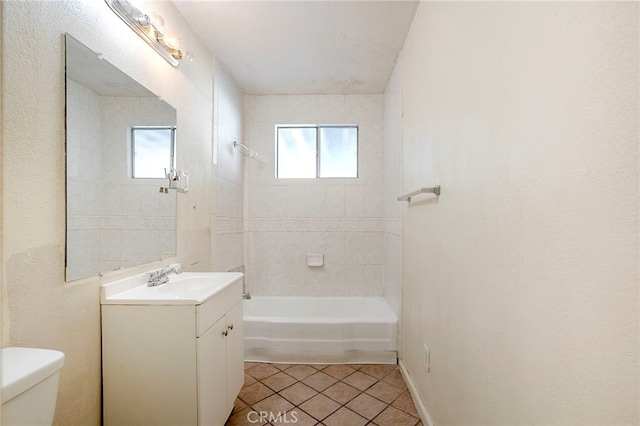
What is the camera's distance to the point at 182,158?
1.79 metres

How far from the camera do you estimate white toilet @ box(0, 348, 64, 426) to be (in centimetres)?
66

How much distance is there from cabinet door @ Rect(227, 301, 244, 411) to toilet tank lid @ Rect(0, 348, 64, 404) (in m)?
0.78

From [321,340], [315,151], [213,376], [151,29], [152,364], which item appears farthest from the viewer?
[315,151]

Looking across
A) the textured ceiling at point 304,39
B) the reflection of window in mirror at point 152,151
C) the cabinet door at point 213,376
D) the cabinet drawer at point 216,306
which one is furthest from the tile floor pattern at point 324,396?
the textured ceiling at point 304,39

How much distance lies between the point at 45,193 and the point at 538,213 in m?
1.43

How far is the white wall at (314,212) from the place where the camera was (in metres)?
3.02

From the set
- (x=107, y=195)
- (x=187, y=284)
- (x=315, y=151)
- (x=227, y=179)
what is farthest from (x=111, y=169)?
(x=315, y=151)

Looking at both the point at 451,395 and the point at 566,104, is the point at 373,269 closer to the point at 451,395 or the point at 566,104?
the point at 451,395

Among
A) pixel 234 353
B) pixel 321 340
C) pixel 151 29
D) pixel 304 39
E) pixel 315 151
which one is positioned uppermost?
pixel 304 39

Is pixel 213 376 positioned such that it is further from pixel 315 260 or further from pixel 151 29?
pixel 315 260

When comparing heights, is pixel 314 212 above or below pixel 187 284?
above

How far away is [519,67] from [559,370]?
743 mm

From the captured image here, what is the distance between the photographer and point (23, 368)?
0.71 m

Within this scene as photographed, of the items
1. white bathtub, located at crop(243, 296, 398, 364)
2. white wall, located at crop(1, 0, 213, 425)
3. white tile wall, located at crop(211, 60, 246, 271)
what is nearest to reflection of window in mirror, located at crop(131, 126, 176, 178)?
white wall, located at crop(1, 0, 213, 425)
